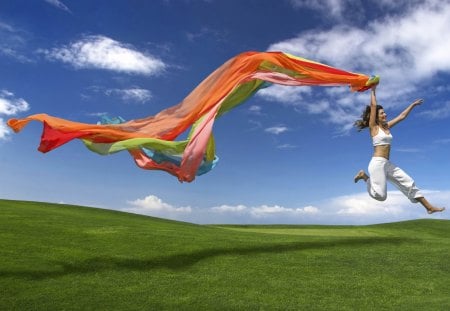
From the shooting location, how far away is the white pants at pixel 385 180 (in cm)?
1291

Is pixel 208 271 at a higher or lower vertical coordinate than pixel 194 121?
lower

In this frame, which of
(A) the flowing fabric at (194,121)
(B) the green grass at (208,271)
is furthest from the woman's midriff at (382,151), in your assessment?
(B) the green grass at (208,271)

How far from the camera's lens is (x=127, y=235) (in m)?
13.7

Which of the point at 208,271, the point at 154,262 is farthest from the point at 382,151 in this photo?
the point at 154,262

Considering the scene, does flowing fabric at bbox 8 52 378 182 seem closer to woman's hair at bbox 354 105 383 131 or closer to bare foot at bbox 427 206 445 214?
woman's hair at bbox 354 105 383 131

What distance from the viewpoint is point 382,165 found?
12914mm

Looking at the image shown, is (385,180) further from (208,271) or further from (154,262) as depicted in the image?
(154,262)

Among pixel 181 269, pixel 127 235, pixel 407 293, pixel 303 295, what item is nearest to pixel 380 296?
pixel 407 293

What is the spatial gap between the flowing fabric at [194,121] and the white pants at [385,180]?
2.06m

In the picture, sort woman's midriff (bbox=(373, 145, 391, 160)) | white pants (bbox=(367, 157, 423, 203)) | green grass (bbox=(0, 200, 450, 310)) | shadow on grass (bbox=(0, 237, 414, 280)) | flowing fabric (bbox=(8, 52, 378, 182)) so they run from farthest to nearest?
woman's midriff (bbox=(373, 145, 391, 160))
white pants (bbox=(367, 157, 423, 203))
flowing fabric (bbox=(8, 52, 378, 182))
shadow on grass (bbox=(0, 237, 414, 280))
green grass (bbox=(0, 200, 450, 310))

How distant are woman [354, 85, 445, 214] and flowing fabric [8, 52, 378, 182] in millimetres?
847

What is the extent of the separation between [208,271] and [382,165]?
5.43 meters

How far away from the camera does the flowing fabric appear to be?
1155cm

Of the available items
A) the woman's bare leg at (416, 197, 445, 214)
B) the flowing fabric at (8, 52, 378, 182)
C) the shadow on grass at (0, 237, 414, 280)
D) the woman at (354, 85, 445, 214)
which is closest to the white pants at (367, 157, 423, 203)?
the woman at (354, 85, 445, 214)
